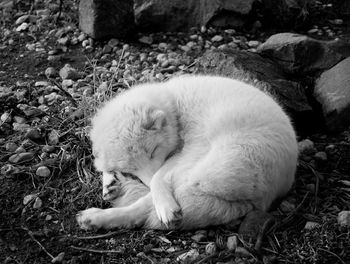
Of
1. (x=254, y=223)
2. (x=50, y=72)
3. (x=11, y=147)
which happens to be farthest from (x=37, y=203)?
(x=50, y=72)

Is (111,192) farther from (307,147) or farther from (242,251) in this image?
(307,147)

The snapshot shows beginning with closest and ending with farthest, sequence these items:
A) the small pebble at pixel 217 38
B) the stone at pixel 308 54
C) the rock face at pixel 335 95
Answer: the rock face at pixel 335 95, the stone at pixel 308 54, the small pebble at pixel 217 38

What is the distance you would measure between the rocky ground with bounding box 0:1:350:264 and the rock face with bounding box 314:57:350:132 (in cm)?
15

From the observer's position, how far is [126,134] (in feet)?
13.7

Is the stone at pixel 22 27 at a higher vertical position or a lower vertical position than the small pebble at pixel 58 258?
higher

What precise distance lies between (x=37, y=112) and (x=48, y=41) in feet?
5.79

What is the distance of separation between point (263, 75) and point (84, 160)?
6.79 ft

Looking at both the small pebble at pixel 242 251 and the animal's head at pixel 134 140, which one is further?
the animal's head at pixel 134 140

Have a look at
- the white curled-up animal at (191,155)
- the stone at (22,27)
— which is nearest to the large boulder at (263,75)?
the white curled-up animal at (191,155)

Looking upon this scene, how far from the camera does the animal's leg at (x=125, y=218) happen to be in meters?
3.89

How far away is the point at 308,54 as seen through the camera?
589 centimetres

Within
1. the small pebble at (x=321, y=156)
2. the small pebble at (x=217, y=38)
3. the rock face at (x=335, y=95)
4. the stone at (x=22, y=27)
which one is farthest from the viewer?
the stone at (x=22, y=27)

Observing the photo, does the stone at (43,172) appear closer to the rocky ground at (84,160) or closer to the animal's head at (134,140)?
the rocky ground at (84,160)

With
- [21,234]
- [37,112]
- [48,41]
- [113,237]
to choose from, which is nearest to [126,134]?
[113,237]
